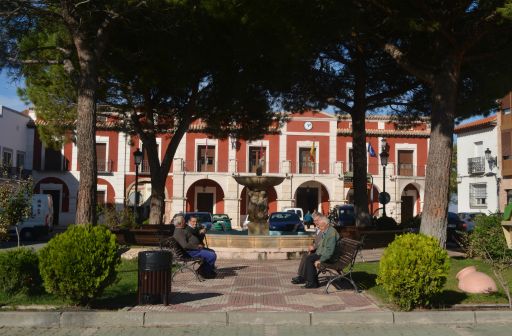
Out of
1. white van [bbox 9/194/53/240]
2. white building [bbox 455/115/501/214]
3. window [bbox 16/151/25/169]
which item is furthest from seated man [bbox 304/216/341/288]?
window [bbox 16/151/25/169]

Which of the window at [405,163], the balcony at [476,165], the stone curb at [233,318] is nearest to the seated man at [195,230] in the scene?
the stone curb at [233,318]

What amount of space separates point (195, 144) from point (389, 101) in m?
22.6

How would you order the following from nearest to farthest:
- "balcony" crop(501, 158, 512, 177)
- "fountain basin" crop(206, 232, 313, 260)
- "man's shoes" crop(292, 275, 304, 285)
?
"man's shoes" crop(292, 275, 304, 285)
"fountain basin" crop(206, 232, 313, 260)
"balcony" crop(501, 158, 512, 177)

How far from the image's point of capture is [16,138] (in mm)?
37750

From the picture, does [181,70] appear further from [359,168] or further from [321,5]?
[359,168]

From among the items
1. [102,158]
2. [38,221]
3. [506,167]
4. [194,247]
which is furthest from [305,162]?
[194,247]

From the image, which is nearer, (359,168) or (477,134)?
(359,168)

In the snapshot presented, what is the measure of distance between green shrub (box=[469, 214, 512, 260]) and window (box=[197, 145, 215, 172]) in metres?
29.1

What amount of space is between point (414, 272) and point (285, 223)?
57.4 ft

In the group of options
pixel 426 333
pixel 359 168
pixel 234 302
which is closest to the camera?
pixel 426 333

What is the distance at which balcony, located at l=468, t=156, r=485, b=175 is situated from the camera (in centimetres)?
3659

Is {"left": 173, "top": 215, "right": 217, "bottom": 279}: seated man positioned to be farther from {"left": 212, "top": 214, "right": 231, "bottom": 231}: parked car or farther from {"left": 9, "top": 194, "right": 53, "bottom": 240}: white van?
{"left": 212, "top": 214, "right": 231, "bottom": 231}: parked car

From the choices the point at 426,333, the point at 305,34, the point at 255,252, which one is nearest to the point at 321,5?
the point at 305,34

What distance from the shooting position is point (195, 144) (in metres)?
→ 40.9
